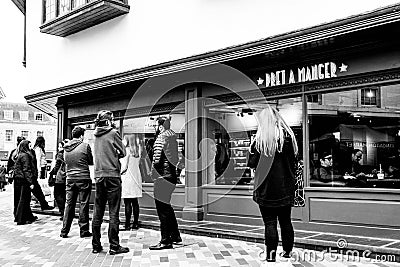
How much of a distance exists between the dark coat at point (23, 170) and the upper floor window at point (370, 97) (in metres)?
6.20

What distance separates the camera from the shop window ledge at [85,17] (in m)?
9.22

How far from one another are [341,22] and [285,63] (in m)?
1.52

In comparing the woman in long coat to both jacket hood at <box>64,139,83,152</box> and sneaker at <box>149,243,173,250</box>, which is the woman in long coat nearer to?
jacket hood at <box>64,139,83,152</box>

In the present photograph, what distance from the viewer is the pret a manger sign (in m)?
6.53

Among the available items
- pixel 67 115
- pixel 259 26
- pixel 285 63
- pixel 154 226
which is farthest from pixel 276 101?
pixel 67 115

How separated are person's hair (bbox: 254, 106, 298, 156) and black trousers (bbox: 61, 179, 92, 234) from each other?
3.68 metres

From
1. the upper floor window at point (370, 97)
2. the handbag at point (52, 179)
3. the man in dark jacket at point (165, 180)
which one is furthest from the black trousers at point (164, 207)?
the handbag at point (52, 179)

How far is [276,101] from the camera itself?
7395 mm

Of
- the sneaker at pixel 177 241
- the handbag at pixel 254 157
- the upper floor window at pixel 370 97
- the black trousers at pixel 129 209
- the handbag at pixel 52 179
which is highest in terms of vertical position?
the upper floor window at pixel 370 97

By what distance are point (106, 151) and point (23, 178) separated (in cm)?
342

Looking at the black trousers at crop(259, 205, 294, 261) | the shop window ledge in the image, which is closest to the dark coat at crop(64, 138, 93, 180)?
the shop window ledge

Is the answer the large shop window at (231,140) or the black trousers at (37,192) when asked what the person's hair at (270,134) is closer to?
the large shop window at (231,140)

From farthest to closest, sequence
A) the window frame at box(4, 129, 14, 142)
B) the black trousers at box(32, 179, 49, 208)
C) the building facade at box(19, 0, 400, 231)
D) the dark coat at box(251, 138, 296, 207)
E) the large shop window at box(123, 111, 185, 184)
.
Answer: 1. the window frame at box(4, 129, 14, 142)
2. the black trousers at box(32, 179, 49, 208)
3. the large shop window at box(123, 111, 185, 184)
4. the building facade at box(19, 0, 400, 231)
5. the dark coat at box(251, 138, 296, 207)

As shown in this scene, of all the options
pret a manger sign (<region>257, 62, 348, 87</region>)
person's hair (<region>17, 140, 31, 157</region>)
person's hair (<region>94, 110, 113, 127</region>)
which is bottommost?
person's hair (<region>17, 140, 31, 157</region>)
